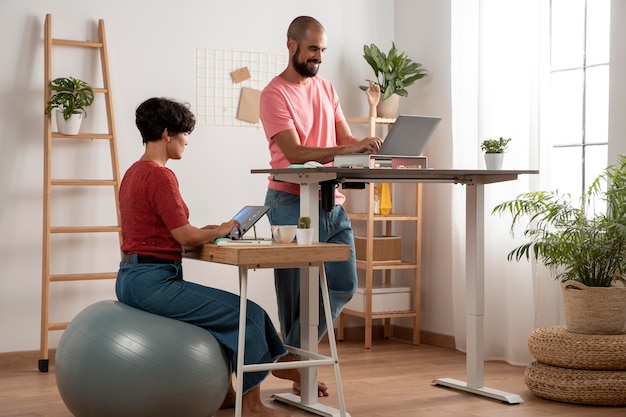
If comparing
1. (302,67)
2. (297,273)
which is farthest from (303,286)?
(302,67)

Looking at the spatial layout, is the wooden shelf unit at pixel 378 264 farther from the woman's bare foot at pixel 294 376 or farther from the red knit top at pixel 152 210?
the red knit top at pixel 152 210

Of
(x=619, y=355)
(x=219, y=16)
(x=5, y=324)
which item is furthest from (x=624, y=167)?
(x=5, y=324)

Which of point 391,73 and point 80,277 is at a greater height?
point 391,73

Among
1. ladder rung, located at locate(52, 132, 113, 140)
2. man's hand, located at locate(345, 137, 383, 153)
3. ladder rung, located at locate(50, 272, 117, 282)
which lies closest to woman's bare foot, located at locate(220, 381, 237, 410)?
man's hand, located at locate(345, 137, 383, 153)

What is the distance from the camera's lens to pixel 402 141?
11.7 ft

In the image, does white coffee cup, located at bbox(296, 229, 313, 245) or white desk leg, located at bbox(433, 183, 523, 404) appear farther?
white desk leg, located at bbox(433, 183, 523, 404)

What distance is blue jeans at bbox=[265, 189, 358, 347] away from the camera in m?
3.75

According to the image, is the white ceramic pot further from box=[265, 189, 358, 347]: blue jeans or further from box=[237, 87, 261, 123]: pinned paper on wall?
box=[265, 189, 358, 347]: blue jeans

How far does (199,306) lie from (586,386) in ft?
5.34

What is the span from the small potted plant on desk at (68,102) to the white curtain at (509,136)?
6.69ft

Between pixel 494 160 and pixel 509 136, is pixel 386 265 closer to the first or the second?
pixel 509 136

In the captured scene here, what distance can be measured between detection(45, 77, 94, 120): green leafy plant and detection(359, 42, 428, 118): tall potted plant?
1.68 meters

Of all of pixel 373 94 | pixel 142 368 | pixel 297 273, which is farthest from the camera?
pixel 373 94

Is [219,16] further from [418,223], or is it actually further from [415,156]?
[415,156]
